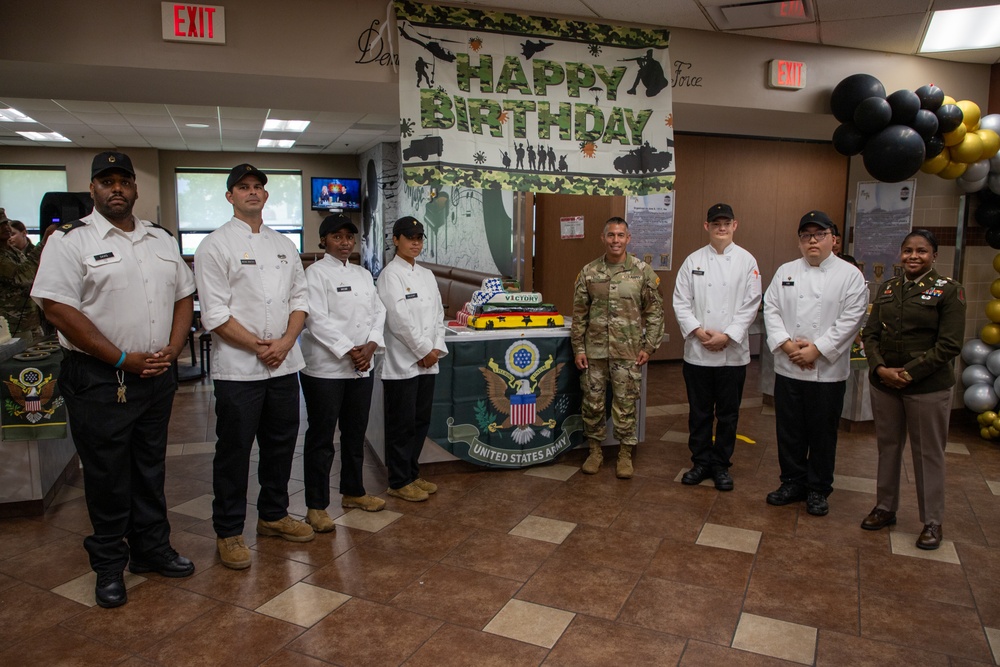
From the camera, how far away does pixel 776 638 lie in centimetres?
256

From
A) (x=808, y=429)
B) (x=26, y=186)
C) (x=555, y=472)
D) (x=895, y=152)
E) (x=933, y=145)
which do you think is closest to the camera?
(x=808, y=429)

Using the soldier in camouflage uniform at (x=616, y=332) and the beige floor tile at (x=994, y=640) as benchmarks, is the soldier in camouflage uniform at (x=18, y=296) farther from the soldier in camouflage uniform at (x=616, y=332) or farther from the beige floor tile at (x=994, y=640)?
the beige floor tile at (x=994, y=640)

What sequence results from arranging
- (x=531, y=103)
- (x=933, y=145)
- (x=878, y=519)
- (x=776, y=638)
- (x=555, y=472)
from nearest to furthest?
(x=776, y=638)
(x=878, y=519)
(x=555, y=472)
(x=531, y=103)
(x=933, y=145)

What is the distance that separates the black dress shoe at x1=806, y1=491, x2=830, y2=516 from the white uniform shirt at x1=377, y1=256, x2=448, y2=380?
2.14 metres

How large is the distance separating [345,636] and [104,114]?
883 cm

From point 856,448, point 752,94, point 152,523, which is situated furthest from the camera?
point 752,94

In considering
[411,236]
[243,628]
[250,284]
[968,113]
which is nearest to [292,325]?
[250,284]

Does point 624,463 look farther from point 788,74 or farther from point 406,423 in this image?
point 788,74

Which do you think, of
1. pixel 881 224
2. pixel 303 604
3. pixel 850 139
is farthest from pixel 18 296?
pixel 881 224

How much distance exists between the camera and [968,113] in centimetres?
502

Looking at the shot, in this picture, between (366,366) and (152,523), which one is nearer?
(152,523)

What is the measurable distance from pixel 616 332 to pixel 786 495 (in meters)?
1.27

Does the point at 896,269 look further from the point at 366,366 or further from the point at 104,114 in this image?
the point at 104,114

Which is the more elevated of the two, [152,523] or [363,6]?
[363,6]
